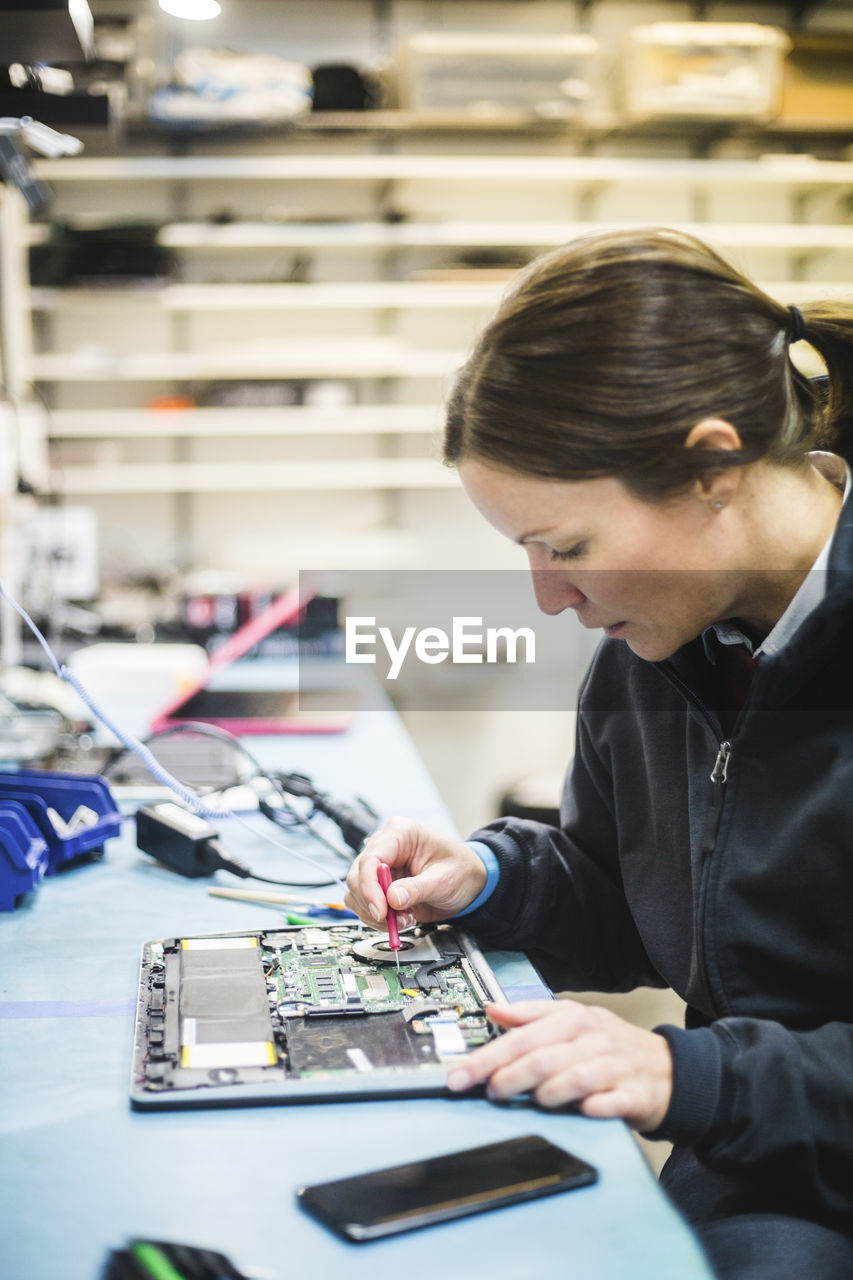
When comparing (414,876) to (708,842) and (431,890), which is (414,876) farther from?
(708,842)

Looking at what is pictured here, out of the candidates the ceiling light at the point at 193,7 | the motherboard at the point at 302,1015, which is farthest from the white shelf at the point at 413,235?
the motherboard at the point at 302,1015

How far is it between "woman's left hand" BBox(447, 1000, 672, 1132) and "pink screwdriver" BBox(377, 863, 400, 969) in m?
Answer: 0.18

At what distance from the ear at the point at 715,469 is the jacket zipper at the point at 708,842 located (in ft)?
0.65

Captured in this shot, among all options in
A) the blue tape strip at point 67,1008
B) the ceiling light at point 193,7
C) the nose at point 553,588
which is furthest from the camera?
the ceiling light at point 193,7

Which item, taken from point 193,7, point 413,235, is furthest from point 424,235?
point 193,7

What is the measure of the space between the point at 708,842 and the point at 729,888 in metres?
0.04

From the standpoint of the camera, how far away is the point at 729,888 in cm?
85

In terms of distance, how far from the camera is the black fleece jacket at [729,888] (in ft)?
2.25

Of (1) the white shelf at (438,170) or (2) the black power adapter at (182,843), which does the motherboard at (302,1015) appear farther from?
(1) the white shelf at (438,170)

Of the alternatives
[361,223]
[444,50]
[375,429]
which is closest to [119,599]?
[375,429]

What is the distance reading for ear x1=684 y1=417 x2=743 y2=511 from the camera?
816 mm

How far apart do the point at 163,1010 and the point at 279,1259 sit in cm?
26

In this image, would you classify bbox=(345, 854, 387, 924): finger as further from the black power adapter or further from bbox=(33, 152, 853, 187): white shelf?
bbox=(33, 152, 853, 187): white shelf

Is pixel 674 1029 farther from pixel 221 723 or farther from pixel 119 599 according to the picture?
pixel 119 599
